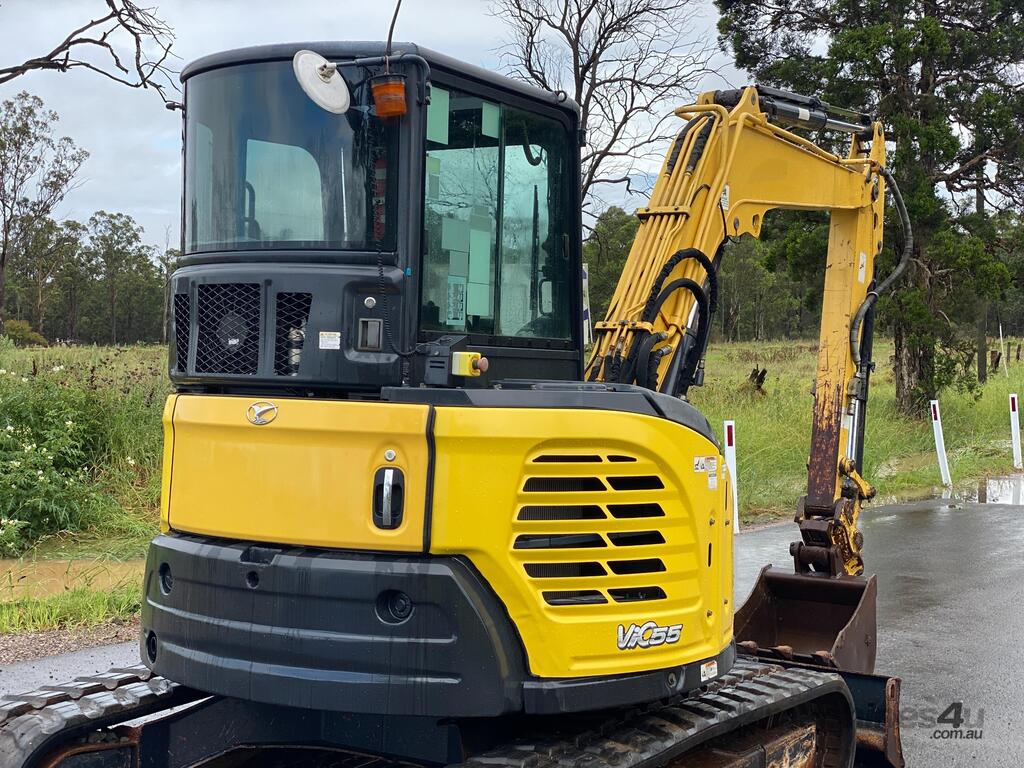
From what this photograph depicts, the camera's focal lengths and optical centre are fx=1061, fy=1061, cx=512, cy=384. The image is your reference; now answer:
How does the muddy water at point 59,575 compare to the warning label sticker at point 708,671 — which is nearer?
the warning label sticker at point 708,671

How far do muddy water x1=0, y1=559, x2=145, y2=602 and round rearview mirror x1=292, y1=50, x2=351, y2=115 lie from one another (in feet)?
18.7

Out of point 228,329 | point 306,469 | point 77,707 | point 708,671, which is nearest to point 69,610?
point 77,707

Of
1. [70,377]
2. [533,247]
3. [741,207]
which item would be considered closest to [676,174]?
[741,207]

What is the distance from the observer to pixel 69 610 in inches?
293

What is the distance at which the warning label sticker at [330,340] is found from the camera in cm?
355

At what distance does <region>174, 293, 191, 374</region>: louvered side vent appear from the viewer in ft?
12.9

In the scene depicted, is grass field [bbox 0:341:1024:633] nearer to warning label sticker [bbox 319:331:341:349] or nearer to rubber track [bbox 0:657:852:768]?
rubber track [bbox 0:657:852:768]

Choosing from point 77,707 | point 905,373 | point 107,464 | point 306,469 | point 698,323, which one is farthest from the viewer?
point 905,373

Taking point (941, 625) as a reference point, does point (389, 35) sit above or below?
above

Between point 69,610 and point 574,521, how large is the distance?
5257mm

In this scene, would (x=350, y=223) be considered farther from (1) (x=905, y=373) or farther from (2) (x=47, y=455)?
(1) (x=905, y=373)

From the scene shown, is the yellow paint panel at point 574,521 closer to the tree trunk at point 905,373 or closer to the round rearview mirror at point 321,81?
the round rearview mirror at point 321,81

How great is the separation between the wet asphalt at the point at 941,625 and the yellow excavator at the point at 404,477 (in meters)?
1.90

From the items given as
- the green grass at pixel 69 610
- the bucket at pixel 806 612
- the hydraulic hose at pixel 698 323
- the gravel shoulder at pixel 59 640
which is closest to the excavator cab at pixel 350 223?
the hydraulic hose at pixel 698 323
